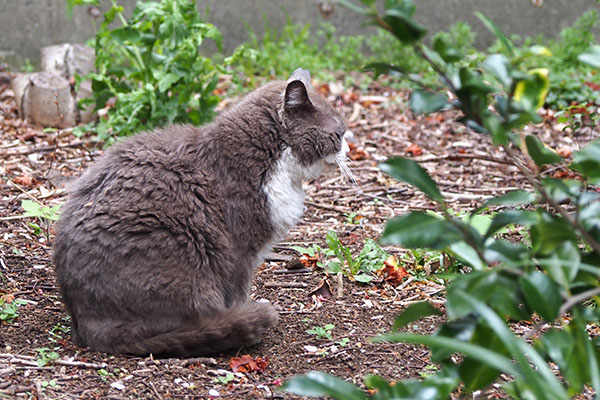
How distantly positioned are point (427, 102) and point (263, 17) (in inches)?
267

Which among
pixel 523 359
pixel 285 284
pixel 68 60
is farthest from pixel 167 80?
pixel 523 359

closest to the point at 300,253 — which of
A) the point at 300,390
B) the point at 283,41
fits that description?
the point at 300,390

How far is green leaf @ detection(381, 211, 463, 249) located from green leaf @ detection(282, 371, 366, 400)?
1.28 feet

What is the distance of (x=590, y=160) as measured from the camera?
5.93 ft

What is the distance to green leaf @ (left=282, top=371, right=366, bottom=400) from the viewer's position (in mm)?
1751

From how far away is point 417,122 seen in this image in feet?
22.5

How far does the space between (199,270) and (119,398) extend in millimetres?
726

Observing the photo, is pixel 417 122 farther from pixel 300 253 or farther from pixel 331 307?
pixel 331 307

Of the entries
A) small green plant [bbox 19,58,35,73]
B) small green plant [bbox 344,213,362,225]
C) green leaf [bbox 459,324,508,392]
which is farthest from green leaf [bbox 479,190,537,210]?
small green plant [bbox 19,58,35,73]

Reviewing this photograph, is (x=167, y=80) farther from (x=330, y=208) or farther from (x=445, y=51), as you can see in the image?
(x=445, y=51)

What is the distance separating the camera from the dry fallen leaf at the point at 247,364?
301 centimetres

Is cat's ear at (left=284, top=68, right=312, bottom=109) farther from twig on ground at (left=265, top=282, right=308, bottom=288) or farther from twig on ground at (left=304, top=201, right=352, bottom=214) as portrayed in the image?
twig on ground at (left=304, top=201, right=352, bottom=214)

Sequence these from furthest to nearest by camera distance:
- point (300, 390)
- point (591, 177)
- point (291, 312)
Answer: point (291, 312) → point (591, 177) → point (300, 390)

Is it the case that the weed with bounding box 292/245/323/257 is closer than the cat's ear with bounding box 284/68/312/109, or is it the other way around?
the cat's ear with bounding box 284/68/312/109
